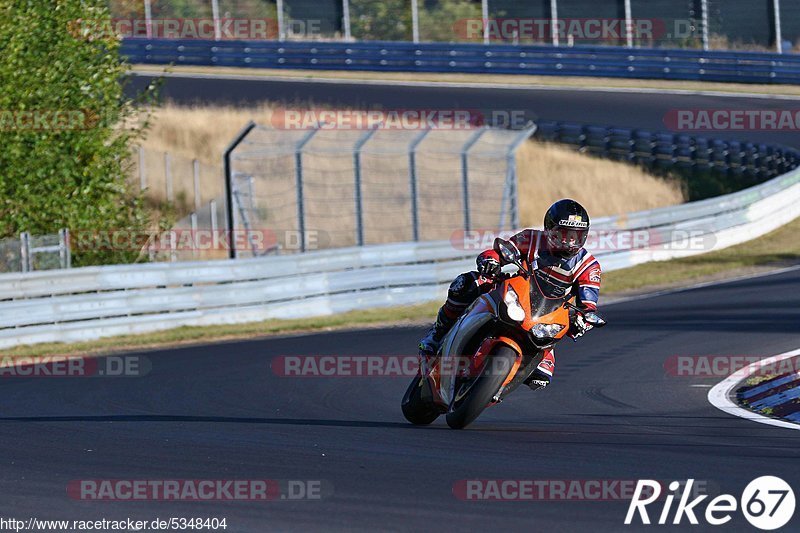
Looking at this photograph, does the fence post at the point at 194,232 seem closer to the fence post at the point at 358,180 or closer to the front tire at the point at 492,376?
the fence post at the point at 358,180

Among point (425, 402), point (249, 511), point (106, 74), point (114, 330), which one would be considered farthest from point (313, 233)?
point (249, 511)

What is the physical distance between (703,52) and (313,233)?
15611 millimetres

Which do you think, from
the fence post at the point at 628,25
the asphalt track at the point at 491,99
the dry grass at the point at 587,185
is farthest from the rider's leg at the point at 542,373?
the fence post at the point at 628,25

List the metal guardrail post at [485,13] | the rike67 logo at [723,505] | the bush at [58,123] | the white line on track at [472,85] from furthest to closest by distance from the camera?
1. the metal guardrail post at [485,13]
2. the white line on track at [472,85]
3. the bush at [58,123]
4. the rike67 logo at [723,505]

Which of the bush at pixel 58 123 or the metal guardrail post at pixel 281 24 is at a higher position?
the metal guardrail post at pixel 281 24

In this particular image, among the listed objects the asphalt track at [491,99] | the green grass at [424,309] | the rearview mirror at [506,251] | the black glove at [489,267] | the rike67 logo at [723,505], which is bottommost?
the green grass at [424,309]

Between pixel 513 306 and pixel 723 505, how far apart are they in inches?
95.5

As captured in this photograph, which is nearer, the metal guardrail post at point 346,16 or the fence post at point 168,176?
the fence post at point 168,176

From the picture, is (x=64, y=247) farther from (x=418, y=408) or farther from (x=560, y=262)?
(x=560, y=262)

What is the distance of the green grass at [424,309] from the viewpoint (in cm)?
1711

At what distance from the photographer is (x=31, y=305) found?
56.5ft

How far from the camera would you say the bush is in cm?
2117

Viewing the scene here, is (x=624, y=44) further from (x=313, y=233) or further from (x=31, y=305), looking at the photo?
(x=31, y=305)

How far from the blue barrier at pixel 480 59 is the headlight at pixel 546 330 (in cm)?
2983
